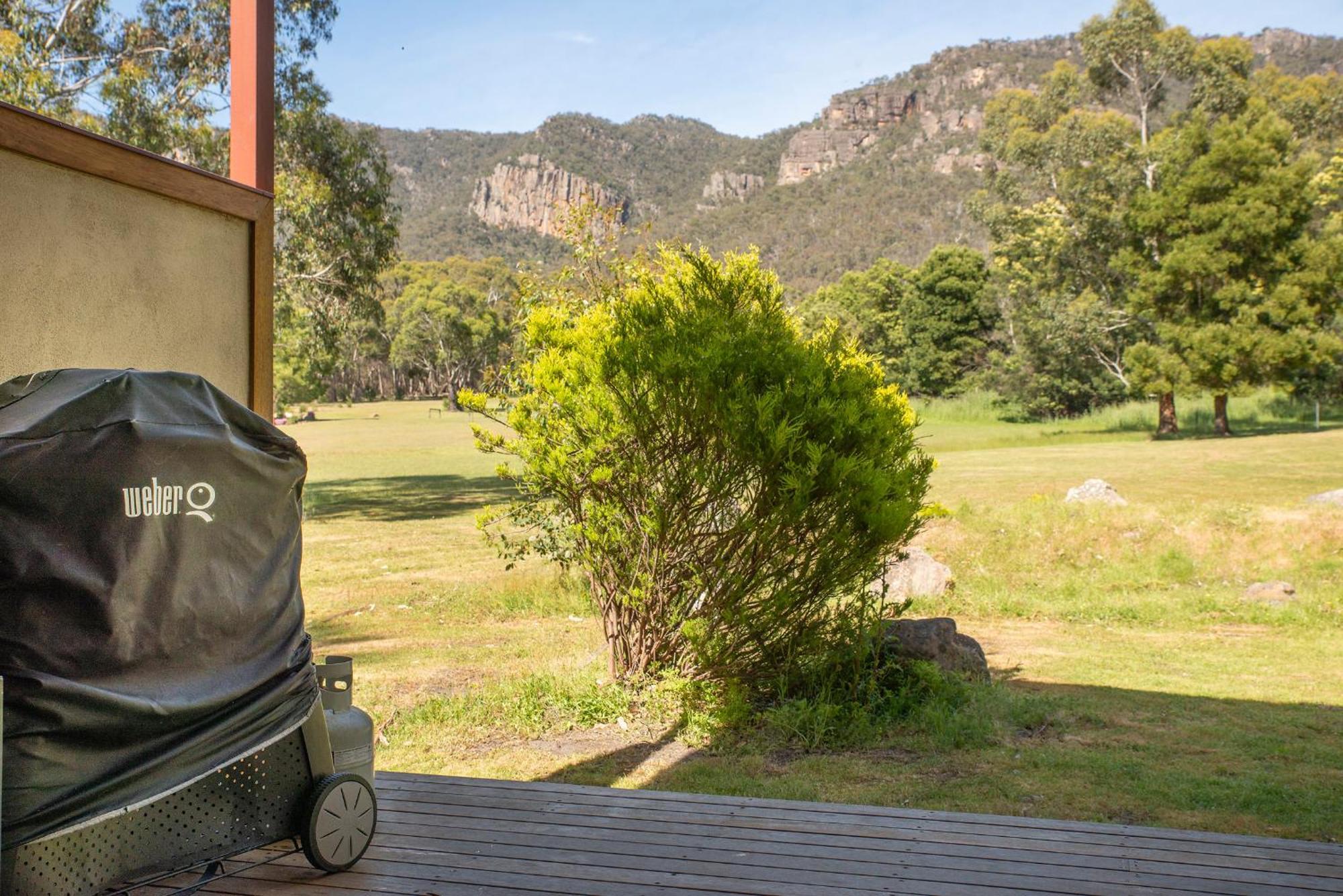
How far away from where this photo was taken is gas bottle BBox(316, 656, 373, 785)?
2572 mm

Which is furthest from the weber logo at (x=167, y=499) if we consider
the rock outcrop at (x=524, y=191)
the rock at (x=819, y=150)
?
the rock at (x=819, y=150)

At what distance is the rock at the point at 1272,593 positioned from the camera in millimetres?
8578

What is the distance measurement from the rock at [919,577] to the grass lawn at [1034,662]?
179 millimetres

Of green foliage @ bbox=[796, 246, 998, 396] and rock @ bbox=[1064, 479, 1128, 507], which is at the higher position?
green foliage @ bbox=[796, 246, 998, 396]

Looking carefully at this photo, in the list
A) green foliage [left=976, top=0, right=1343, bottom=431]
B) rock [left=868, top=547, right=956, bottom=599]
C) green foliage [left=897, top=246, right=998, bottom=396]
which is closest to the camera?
rock [left=868, top=547, right=956, bottom=599]

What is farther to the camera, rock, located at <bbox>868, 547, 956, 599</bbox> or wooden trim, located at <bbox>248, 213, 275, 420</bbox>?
rock, located at <bbox>868, 547, 956, 599</bbox>

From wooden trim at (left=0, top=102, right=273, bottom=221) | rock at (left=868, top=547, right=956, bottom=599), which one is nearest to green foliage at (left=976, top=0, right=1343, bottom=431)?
rock at (left=868, top=547, right=956, bottom=599)

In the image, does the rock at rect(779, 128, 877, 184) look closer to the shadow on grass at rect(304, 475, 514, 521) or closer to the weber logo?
the shadow on grass at rect(304, 475, 514, 521)

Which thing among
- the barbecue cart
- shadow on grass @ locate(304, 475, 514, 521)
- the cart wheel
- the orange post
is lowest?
shadow on grass @ locate(304, 475, 514, 521)

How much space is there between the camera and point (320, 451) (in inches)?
1214

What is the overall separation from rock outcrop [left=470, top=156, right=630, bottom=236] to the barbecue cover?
64339 mm

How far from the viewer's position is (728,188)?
72.8m

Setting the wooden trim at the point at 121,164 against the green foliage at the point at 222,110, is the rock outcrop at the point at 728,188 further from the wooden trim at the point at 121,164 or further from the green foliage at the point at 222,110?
the wooden trim at the point at 121,164

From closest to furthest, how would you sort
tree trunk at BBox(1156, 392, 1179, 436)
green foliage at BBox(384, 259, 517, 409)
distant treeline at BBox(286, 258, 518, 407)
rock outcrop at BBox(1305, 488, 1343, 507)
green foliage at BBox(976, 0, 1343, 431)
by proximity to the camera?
1. rock outcrop at BBox(1305, 488, 1343, 507)
2. green foliage at BBox(976, 0, 1343, 431)
3. tree trunk at BBox(1156, 392, 1179, 436)
4. distant treeline at BBox(286, 258, 518, 407)
5. green foliage at BBox(384, 259, 517, 409)
